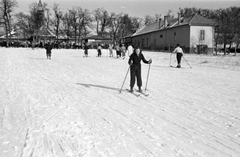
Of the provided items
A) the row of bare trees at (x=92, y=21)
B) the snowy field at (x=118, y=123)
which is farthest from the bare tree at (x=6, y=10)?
the snowy field at (x=118, y=123)

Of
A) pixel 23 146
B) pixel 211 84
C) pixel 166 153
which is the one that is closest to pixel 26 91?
pixel 23 146

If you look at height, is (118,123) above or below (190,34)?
below

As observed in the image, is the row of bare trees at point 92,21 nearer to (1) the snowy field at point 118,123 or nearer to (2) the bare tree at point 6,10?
(2) the bare tree at point 6,10

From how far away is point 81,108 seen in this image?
248 inches

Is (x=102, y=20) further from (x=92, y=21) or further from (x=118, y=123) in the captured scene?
(x=118, y=123)

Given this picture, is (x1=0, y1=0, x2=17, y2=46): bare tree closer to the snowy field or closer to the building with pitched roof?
the building with pitched roof

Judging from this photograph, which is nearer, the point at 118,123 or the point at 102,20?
the point at 118,123

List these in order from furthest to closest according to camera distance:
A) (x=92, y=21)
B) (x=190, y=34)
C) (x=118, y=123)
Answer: (x=92, y=21) < (x=190, y=34) < (x=118, y=123)

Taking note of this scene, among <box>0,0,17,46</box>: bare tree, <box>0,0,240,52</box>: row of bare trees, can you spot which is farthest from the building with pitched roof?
<box>0,0,17,46</box>: bare tree

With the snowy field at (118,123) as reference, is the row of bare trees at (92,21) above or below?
above

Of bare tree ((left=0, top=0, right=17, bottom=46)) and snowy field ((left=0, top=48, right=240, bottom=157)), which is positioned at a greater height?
bare tree ((left=0, top=0, right=17, bottom=46))

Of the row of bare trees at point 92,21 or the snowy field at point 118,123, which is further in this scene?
the row of bare trees at point 92,21

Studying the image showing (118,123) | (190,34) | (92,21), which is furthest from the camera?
(92,21)

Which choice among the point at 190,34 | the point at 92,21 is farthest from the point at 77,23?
the point at 190,34
